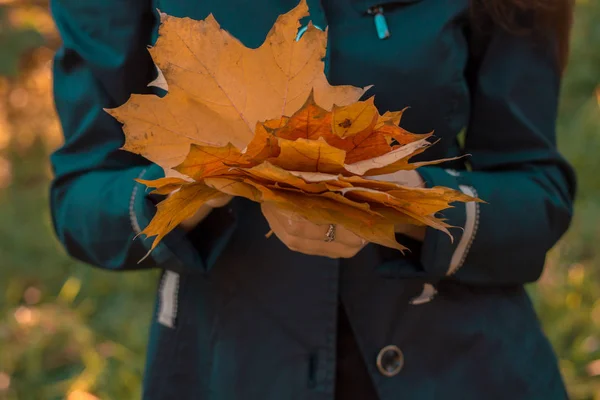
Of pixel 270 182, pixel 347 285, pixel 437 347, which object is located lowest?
pixel 437 347

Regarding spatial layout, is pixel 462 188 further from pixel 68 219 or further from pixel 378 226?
pixel 68 219

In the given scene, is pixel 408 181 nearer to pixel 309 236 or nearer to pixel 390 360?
pixel 309 236

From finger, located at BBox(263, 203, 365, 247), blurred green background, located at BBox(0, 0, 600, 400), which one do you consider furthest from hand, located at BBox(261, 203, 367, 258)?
blurred green background, located at BBox(0, 0, 600, 400)

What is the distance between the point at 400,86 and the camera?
930 mm

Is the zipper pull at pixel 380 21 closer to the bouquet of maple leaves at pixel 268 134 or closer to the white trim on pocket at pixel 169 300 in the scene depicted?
the bouquet of maple leaves at pixel 268 134

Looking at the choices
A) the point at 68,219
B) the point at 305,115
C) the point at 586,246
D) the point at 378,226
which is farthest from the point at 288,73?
the point at 586,246

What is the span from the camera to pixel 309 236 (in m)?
0.76

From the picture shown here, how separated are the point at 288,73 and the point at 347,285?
15.9 inches

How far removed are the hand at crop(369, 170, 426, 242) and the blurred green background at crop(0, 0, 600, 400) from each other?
5.55 feet

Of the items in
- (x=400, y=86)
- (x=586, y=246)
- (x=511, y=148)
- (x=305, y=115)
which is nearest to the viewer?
(x=305, y=115)

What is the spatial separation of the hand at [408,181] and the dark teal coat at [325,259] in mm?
29

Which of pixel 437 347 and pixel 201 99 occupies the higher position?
pixel 201 99

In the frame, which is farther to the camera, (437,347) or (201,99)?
(437,347)

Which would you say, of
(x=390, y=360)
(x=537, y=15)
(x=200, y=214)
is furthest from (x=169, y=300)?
(x=537, y=15)
